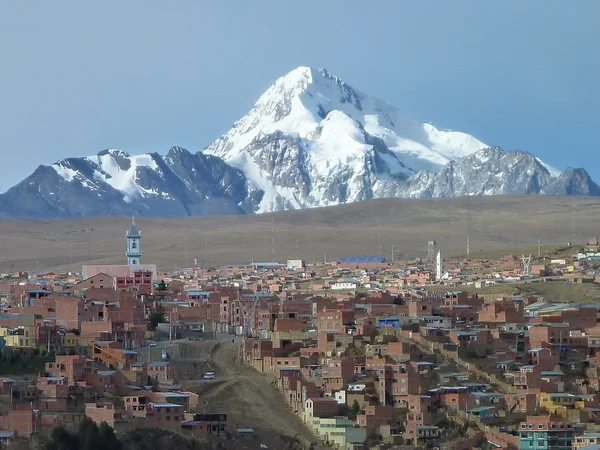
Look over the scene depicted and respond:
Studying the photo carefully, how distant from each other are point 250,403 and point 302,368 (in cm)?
415

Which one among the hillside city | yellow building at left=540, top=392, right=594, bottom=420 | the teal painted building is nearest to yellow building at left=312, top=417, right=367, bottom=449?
the hillside city

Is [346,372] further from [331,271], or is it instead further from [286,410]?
[331,271]

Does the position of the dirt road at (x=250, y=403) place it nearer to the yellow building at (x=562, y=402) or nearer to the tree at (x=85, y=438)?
the tree at (x=85, y=438)

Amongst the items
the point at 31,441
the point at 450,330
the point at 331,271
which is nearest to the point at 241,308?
the point at 450,330

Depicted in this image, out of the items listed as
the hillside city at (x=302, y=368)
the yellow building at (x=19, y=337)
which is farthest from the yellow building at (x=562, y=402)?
the yellow building at (x=19, y=337)

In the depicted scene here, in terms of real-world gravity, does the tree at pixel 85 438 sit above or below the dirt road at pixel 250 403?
below

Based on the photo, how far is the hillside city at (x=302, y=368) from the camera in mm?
53344

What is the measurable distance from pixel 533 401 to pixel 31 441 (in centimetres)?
1529

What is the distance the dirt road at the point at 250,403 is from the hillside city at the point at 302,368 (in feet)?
0.22

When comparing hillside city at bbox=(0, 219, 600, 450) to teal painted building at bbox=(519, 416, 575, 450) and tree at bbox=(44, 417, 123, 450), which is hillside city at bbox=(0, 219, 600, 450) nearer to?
teal painted building at bbox=(519, 416, 575, 450)

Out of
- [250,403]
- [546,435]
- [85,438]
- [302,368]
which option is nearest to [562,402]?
[546,435]

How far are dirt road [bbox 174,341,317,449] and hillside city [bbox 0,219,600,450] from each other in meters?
0.07

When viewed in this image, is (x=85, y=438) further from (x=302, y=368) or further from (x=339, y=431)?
(x=302, y=368)

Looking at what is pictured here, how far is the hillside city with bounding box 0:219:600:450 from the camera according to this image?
175ft
